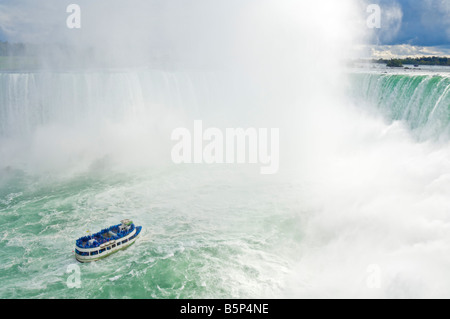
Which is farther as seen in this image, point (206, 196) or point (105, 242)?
point (206, 196)

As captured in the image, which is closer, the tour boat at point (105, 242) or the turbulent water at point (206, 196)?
the turbulent water at point (206, 196)

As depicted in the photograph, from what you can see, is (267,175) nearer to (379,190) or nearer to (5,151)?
(379,190)

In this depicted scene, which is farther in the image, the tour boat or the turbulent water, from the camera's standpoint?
the tour boat

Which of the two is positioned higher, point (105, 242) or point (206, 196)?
point (105, 242)

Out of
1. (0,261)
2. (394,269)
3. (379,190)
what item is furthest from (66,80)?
(394,269)
